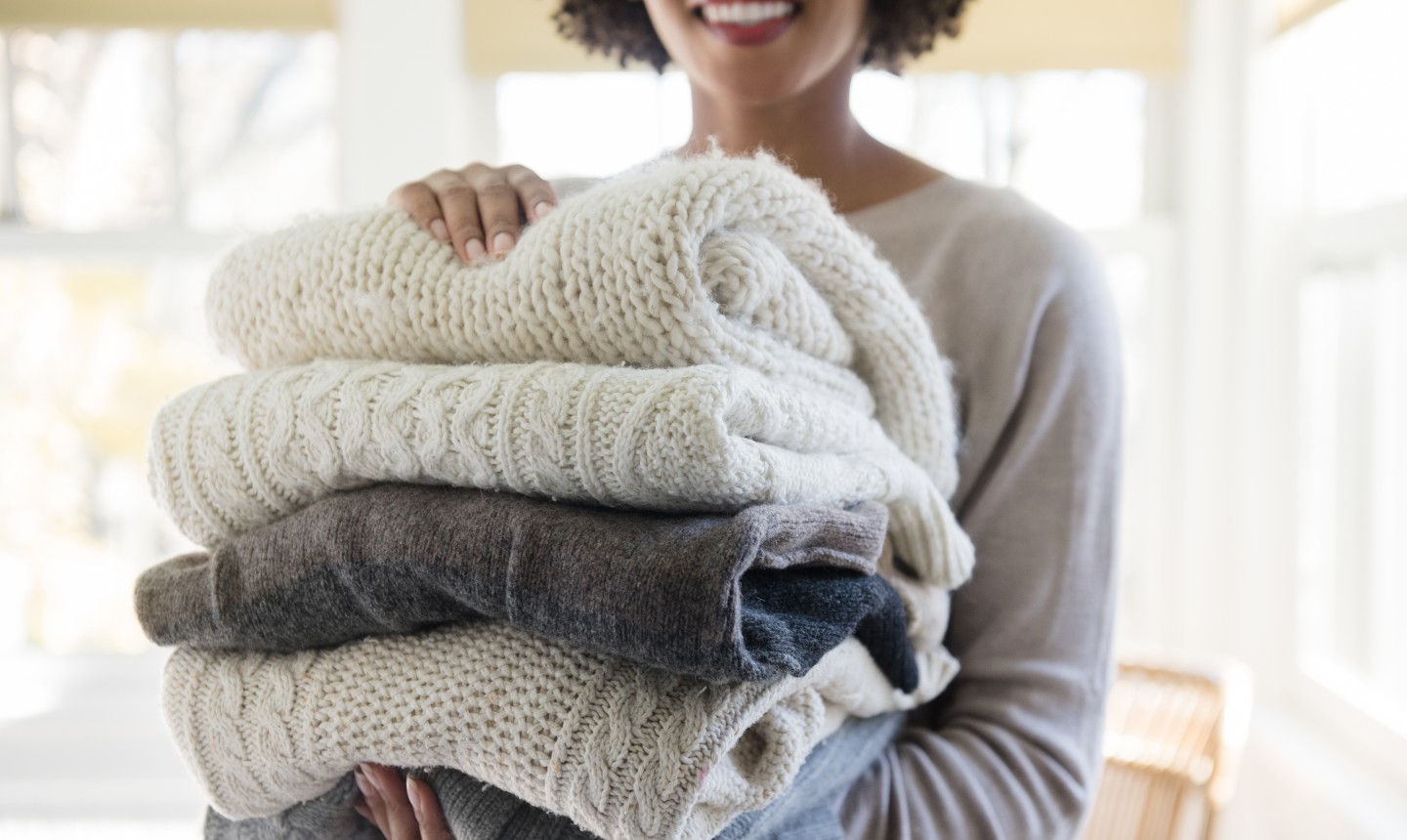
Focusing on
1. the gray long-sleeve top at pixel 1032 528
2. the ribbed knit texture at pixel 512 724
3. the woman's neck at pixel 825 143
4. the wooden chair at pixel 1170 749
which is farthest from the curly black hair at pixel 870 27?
the wooden chair at pixel 1170 749

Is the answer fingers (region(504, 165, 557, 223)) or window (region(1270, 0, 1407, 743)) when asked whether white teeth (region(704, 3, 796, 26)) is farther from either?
window (region(1270, 0, 1407, 743))

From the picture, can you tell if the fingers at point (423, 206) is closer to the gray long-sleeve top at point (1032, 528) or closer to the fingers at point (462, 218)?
the fingers at point (462, 218)

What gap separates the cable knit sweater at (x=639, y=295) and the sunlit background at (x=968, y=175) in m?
1.04

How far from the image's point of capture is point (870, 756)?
583mm

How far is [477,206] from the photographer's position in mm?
485

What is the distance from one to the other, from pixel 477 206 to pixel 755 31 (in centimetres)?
25

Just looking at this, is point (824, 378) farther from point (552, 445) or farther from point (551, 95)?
point (551, 95)

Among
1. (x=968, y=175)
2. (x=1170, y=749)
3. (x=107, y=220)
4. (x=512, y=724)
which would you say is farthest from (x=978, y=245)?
(x=107, y=220)

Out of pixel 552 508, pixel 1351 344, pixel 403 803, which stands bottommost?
pixel 1351 344

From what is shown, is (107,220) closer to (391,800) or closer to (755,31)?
(755,31)

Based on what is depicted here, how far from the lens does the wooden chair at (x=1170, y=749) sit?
1.17 metres

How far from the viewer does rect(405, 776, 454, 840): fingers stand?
1.54 ft

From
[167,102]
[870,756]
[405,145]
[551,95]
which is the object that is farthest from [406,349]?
[167,102]

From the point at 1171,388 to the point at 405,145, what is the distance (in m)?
1.11
